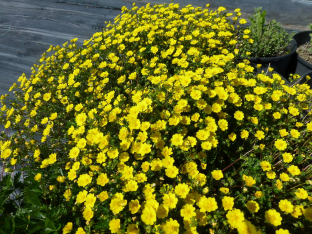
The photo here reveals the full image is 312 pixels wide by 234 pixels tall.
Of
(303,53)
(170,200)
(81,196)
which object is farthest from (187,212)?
(303,53)

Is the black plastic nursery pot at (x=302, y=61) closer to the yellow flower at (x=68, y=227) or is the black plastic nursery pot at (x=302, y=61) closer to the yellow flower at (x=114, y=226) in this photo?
the yellow flower at (x=114, y=226)

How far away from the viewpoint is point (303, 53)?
3121mm

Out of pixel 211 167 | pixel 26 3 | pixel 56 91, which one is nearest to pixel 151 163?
pixel 211 167

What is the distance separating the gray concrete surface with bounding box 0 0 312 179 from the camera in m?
3.78

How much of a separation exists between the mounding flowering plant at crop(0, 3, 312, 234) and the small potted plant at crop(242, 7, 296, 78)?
0.88 meters

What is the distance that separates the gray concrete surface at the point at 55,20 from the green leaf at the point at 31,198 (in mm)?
2010

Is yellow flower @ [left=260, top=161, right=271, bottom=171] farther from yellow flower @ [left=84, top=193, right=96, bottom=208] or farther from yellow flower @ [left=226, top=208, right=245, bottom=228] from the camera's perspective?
yellow flower @ [left=84, top=193, right=96, bottom=208]

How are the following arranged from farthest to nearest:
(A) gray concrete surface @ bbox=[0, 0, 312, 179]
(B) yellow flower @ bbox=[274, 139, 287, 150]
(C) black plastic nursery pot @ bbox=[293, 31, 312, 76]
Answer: (A) gray concrete surface @ bbox=[0, 0, 312, 179], (C) black plastic nursery pot @ bbox=[293, 31, 312, 76], (B) yellow flower @ bbox=[274, 139, 287, 150]

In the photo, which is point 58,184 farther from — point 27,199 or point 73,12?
point 73,12

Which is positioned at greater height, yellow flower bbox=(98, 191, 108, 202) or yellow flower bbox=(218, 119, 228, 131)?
yellow flower bbox=(218, 119, 228, 131)

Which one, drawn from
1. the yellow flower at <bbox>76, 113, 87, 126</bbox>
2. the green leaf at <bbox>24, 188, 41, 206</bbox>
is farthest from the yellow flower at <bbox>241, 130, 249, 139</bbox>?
the green leaf at <bbox>24, 188, 41, 206</bbox>

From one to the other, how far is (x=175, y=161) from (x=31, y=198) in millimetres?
1133

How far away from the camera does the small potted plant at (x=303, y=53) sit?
9.17 feet

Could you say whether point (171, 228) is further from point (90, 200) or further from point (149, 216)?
point (90, 200)
